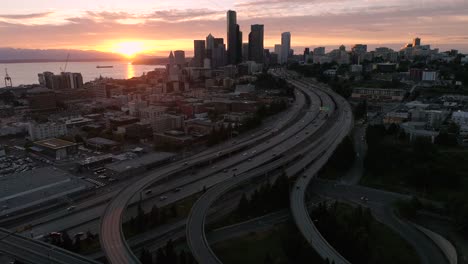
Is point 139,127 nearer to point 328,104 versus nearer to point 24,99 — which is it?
point 328,104

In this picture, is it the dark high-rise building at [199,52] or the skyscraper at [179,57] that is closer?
the dark high-rise building at [199,52]

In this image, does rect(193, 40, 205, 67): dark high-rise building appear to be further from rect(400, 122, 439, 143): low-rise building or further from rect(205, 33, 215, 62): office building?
rect(400, 122, 439, 143): low-rise building

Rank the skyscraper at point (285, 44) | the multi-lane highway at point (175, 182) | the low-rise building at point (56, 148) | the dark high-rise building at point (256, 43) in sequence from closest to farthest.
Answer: the multi-lane highway at point (175, 182)
the low-rise building at point (56, 148)
the dark high-rise building at point (256, 43)
the skyscraper at point (285, 44)

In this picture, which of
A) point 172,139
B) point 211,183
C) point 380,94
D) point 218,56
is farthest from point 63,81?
point 211,183

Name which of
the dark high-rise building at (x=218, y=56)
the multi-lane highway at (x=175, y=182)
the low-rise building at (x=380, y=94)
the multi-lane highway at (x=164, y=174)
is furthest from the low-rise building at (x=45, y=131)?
the dark high-rise building at (x=218, y=56)

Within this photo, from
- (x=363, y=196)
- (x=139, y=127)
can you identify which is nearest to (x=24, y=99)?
(x=139, y=127)

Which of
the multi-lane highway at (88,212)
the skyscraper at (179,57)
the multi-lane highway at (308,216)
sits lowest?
the multi-lane highway at (88,212)

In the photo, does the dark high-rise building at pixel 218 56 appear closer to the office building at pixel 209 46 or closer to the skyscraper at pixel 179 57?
the office building at pixel 209 46
